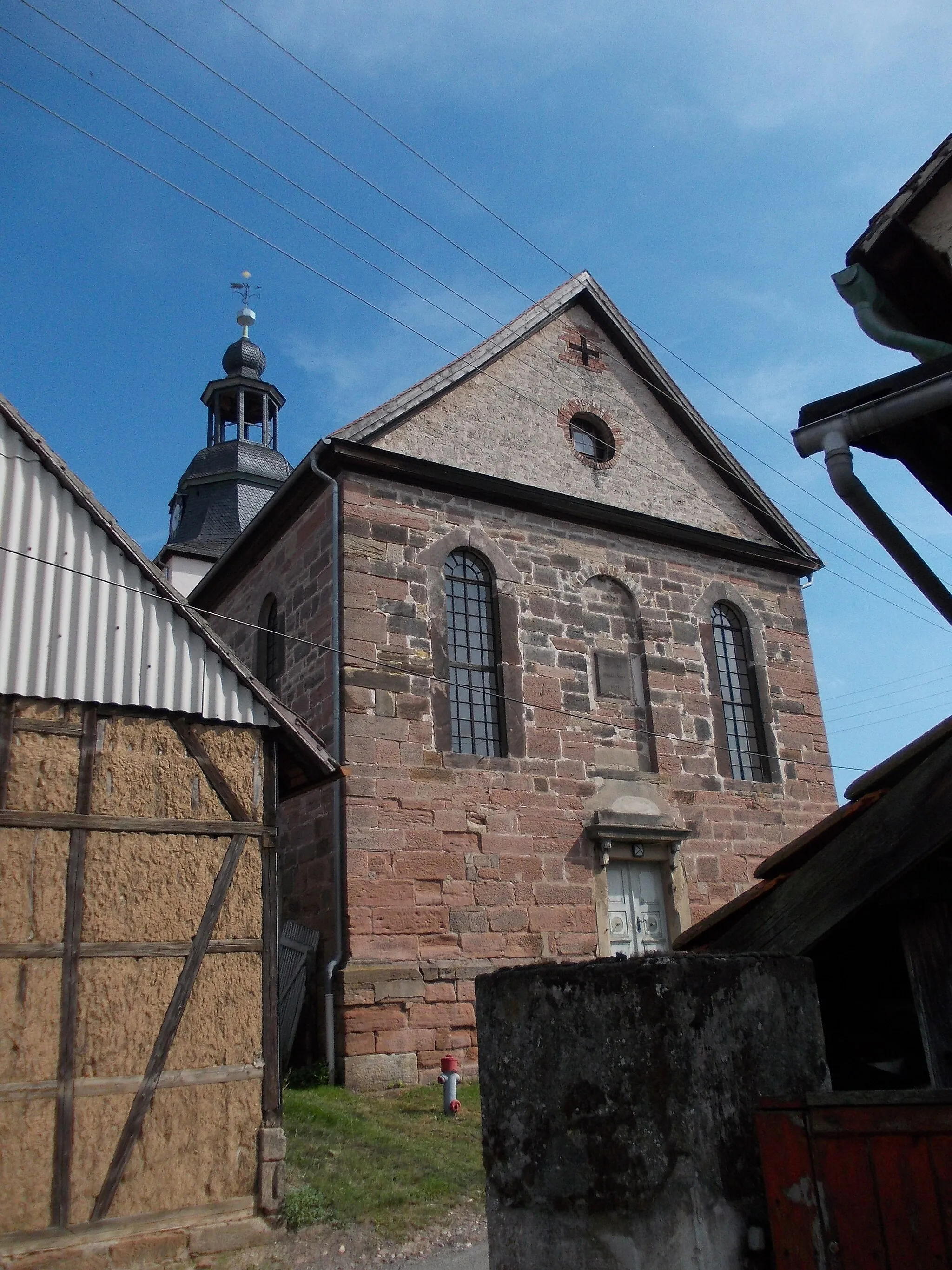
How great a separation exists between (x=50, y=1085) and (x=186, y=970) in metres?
1.01

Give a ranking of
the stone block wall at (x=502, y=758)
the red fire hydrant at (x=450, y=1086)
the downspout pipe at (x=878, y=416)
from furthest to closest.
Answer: the stone block wall at (x=502, y=758) < the red fire hydrant at (x=450, y=1086) < the downspout pipe at (x=878, y=416)

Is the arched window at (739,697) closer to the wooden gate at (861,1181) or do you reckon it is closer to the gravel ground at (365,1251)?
the gravel ground at (365,1251)

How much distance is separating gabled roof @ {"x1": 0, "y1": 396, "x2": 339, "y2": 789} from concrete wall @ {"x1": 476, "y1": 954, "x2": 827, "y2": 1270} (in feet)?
17.8

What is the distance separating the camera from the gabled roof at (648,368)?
43.4ft

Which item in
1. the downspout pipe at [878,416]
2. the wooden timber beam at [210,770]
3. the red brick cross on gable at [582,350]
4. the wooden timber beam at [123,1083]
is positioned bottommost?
the wooden timber beam at [123,1083]

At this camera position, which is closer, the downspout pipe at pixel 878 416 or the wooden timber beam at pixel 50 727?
the downspout pipe at pixel 878 416

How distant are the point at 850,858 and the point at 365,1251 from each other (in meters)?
5.03

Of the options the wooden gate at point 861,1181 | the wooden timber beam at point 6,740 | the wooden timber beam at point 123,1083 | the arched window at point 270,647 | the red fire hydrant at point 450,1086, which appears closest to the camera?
the wooden gate at point 861,1181

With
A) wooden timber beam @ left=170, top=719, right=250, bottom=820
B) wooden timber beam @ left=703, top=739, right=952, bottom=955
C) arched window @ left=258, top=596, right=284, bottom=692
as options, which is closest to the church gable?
arched window @ left=258, top=596, right=284, bottom=692

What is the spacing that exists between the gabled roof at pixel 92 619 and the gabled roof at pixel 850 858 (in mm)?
4931

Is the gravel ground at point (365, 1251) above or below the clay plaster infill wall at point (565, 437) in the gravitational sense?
below

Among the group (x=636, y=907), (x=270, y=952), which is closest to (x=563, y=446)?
(x=636, y=907)

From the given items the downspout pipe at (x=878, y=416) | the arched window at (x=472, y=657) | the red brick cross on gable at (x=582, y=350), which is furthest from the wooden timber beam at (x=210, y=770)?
the red brick cross on gable at (x=582, y=350)

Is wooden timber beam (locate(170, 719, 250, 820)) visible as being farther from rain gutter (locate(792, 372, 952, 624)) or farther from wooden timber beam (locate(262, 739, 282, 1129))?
rain gutter (locate(792, 372, 952, 624))
